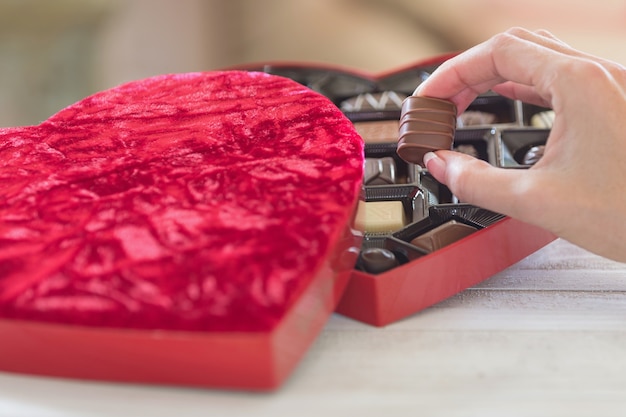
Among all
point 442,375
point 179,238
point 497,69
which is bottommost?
point 442,375

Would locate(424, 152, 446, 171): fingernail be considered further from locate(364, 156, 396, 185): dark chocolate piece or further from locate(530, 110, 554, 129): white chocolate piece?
locate(530, 110, 554, 129): white chocolate piece

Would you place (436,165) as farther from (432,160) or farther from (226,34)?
(226,34)

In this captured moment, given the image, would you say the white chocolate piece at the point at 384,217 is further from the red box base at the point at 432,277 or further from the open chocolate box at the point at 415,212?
the red box base at the point at 432,277

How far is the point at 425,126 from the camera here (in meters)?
0.72

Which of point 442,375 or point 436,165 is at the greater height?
point 436,165

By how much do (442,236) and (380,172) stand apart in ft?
0.71

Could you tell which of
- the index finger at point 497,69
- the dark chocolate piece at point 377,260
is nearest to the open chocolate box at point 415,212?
the dark chocolate piece at point 377,260

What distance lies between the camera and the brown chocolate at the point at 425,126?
0.72 meters

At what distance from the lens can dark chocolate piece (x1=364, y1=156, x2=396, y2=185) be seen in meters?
0.88

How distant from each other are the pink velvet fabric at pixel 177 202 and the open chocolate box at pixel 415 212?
0.09 m

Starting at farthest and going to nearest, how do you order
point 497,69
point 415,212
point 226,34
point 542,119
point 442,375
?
1. point 226,34
2. point 542,119
3. point 415,212
4. point 497,69
5. point 442,375

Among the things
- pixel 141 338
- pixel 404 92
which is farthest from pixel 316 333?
pixel 404 92

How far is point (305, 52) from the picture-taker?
1.69 m

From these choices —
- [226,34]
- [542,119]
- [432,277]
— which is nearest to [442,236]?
[432,277]
